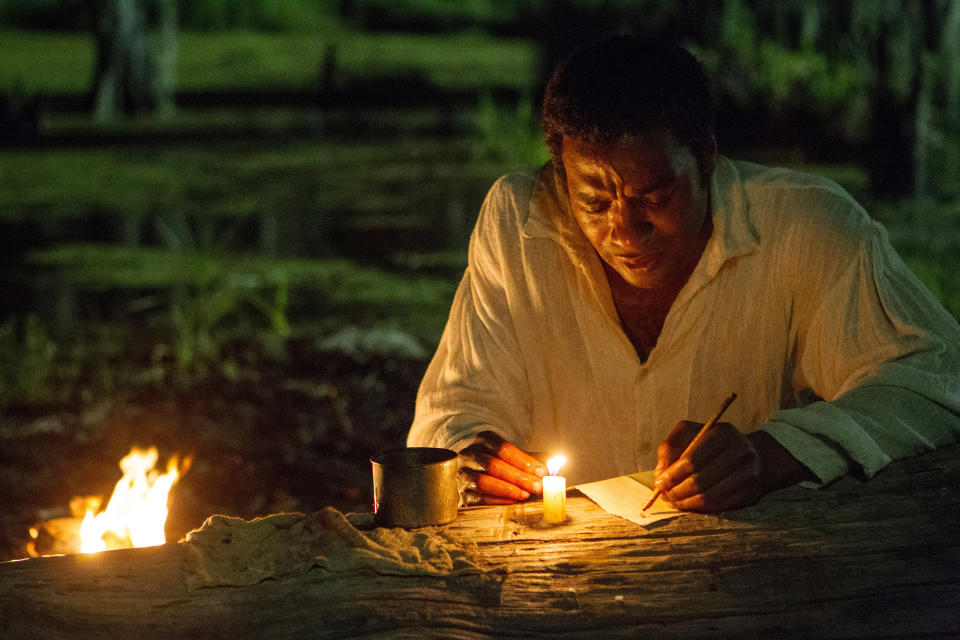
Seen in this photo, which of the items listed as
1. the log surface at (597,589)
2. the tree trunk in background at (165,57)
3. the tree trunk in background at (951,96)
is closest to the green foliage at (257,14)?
the tree trunk in background at (165,57)

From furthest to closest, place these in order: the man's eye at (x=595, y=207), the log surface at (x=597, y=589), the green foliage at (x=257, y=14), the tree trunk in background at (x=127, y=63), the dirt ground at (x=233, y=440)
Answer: the green foliage at (x=257, y=14) → the tree trunk in background at (x=127, y=63) → the dirt ground at (x=233, y=440) → the man's eye at (x=595, y=207) → the log surface at (x=597, y=589)

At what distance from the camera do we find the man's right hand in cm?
245

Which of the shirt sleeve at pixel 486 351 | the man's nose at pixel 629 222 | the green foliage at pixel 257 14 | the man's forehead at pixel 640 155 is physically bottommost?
the shirt sleeve at pixel 486 351

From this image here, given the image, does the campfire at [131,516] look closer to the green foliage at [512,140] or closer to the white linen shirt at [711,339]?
the white linen shirt at [711,339]

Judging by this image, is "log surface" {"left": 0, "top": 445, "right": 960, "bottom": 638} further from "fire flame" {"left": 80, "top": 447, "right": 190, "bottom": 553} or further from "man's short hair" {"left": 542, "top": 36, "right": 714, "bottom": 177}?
"man's short hair" {"left": 542, "top": 36, "right": 714, "bottom": 177}

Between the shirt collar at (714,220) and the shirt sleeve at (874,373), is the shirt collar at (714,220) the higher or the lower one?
the higher one

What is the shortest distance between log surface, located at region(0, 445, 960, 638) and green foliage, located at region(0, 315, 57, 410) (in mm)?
4272

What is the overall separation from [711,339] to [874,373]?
0.55 meters

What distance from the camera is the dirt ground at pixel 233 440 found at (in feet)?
16.3

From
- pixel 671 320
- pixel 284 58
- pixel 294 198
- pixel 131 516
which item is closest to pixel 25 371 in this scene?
pixel 131 516

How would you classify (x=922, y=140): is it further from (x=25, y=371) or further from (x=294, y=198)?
(x=25, y=371)

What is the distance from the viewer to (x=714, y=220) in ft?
9.70

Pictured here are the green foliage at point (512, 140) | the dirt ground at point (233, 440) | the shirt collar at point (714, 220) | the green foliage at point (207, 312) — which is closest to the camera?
the shirt collar at point (714, 220)

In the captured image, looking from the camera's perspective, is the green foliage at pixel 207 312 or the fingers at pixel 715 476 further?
the green foliage at pixel 207 312
